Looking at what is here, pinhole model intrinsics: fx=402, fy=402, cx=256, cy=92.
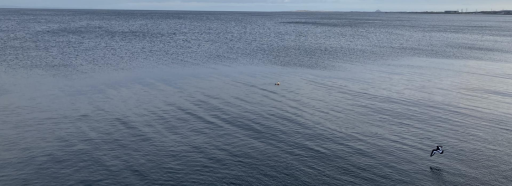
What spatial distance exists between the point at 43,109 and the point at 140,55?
38.2m

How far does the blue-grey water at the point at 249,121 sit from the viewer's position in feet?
96.9

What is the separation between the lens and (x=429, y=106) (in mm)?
46781

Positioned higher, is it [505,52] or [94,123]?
[505,52]

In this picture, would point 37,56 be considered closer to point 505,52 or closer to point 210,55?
point 210,55

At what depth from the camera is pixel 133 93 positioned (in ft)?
166

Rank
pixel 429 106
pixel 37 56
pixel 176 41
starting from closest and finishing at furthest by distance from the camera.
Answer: pixel 429 106 < pixel 37 56 < pixel 176 41

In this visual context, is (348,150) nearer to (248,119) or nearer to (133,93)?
(248,119)

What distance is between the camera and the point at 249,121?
40812 millimetres

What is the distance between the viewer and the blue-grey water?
96.9 ft

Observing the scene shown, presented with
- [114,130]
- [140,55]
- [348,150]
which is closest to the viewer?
[348,150]

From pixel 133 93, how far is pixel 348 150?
2919cm

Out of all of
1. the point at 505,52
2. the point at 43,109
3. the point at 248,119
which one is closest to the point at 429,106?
the point at 248,119

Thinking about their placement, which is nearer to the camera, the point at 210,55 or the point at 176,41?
the point at 210,55

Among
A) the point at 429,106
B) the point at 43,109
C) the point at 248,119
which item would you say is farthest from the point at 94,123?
the point at 429,106
